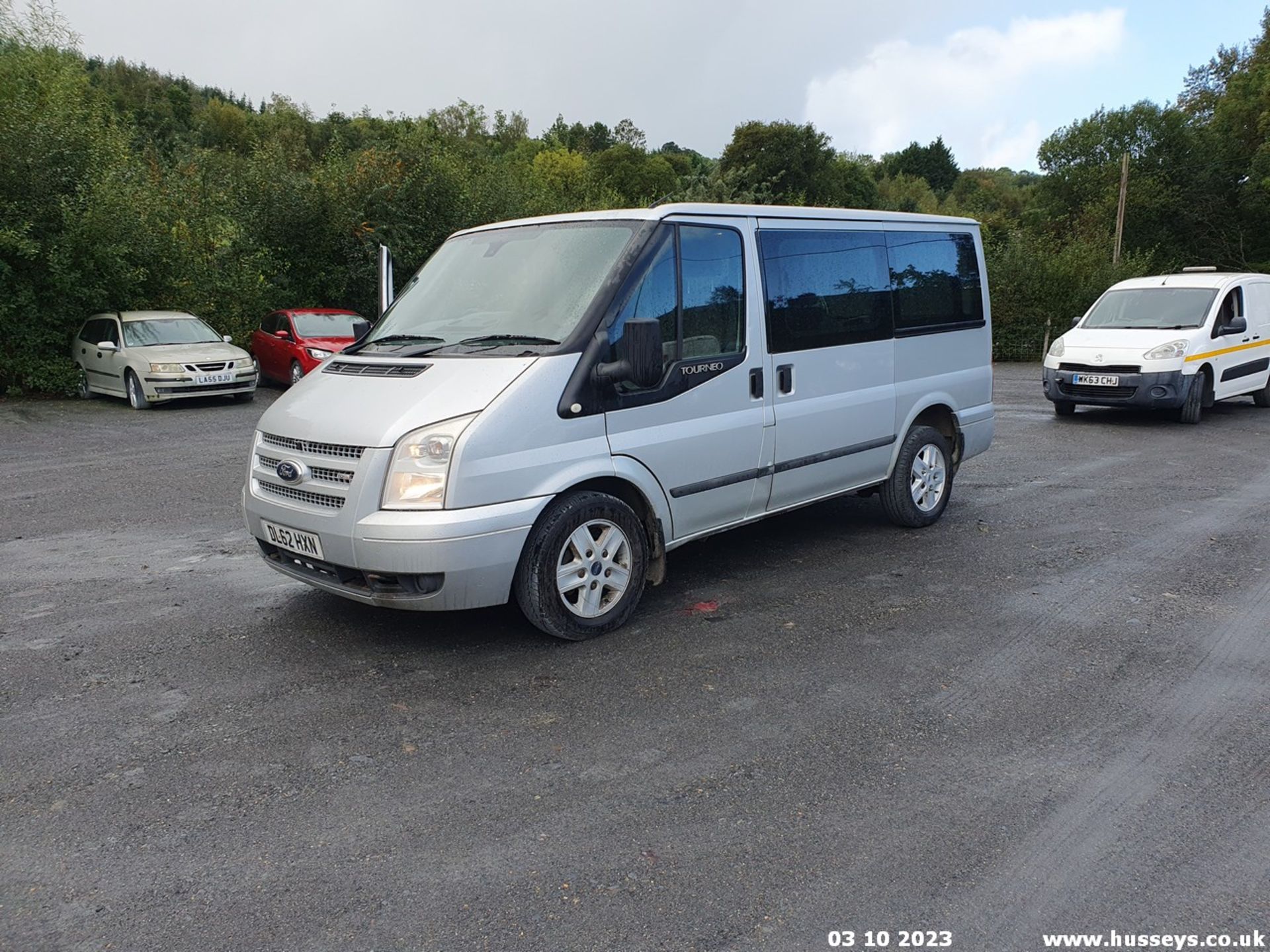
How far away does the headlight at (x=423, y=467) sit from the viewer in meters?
4.55

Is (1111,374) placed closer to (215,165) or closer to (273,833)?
(273,833)

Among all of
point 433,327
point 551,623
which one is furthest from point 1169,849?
point 433,327

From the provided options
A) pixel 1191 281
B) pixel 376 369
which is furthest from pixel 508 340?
pixel 1191 281

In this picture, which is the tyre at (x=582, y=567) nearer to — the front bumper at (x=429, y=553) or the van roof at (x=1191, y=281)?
the front bumper at (x=429, y=553)

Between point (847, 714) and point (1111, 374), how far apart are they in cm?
1085

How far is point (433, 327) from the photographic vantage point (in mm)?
5574

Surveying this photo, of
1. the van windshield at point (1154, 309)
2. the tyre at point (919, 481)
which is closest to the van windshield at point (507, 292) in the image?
the tyre at point (919, 481)

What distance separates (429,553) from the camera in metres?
4.50

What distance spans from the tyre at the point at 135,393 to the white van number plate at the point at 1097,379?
14287 millimetres

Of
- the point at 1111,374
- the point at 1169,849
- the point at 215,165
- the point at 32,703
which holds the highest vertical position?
the point at 215,165

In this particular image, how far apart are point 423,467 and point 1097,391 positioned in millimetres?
11551

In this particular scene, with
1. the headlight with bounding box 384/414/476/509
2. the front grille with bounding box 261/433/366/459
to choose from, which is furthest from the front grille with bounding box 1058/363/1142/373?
the front grille with bounding box 261/433/366/459

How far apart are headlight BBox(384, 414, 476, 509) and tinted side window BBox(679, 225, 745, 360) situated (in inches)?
59.1

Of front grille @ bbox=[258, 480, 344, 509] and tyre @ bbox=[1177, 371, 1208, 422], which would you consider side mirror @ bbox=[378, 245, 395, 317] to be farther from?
tyre @ bbox=[1177, 371, 1208, 422]
